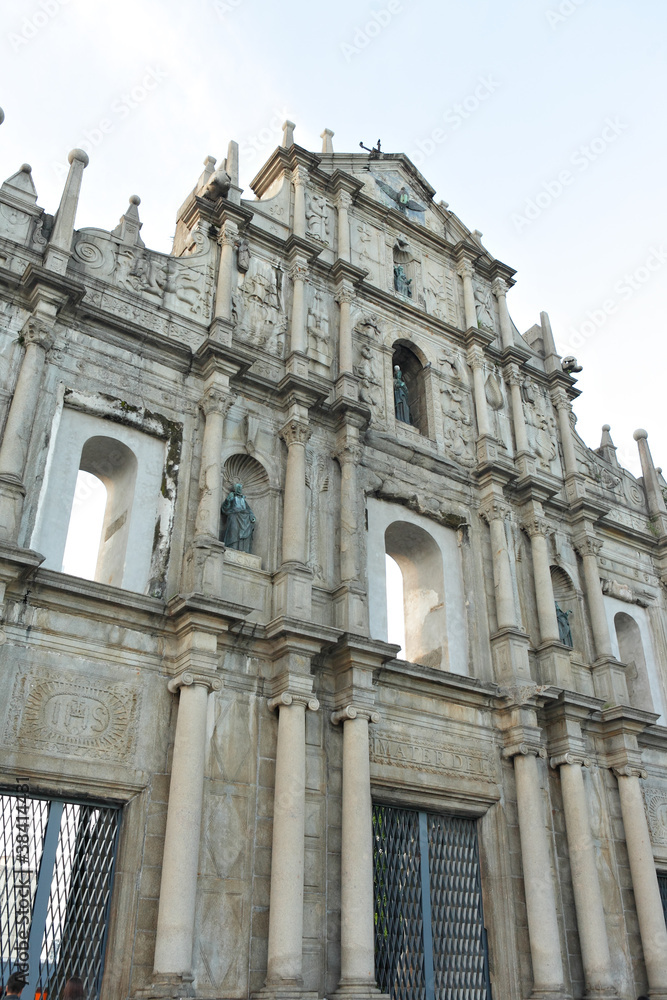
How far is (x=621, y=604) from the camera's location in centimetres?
1670

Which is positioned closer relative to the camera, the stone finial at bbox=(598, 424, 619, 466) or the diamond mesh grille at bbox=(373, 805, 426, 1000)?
the diamond mesh grille at bbox=(373, 805, 426, 1000)

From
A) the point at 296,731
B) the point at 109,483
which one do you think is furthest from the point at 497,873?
the point at 109,483

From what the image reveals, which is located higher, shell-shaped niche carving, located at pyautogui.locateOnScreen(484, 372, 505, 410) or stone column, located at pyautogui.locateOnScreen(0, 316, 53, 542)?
shell-shaped niche carving, located at pyautogui.locateOnScreen(484, 372, 505, 410)

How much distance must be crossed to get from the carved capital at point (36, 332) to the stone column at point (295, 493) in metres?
3.52

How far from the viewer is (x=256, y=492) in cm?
1280

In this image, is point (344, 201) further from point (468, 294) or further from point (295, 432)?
point (295, 432)

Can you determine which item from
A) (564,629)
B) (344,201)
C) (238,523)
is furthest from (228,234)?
(564,629)

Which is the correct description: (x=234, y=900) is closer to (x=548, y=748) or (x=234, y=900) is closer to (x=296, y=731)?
(x=296, y=731)

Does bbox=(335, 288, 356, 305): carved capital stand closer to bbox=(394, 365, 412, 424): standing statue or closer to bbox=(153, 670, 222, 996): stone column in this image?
bbox=(394, 365, 412, 424): standing statue

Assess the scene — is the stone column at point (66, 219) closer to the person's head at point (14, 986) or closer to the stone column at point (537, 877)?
the person's head at point (14, 986)

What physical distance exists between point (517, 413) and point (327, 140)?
642cm

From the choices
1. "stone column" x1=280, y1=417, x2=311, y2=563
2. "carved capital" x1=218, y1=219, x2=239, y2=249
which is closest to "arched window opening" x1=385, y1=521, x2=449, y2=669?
"stone column" x1=280, y1=417, x2=311, y2=563

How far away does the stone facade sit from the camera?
973 centimetres

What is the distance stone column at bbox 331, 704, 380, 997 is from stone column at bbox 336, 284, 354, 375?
5.61 metres
